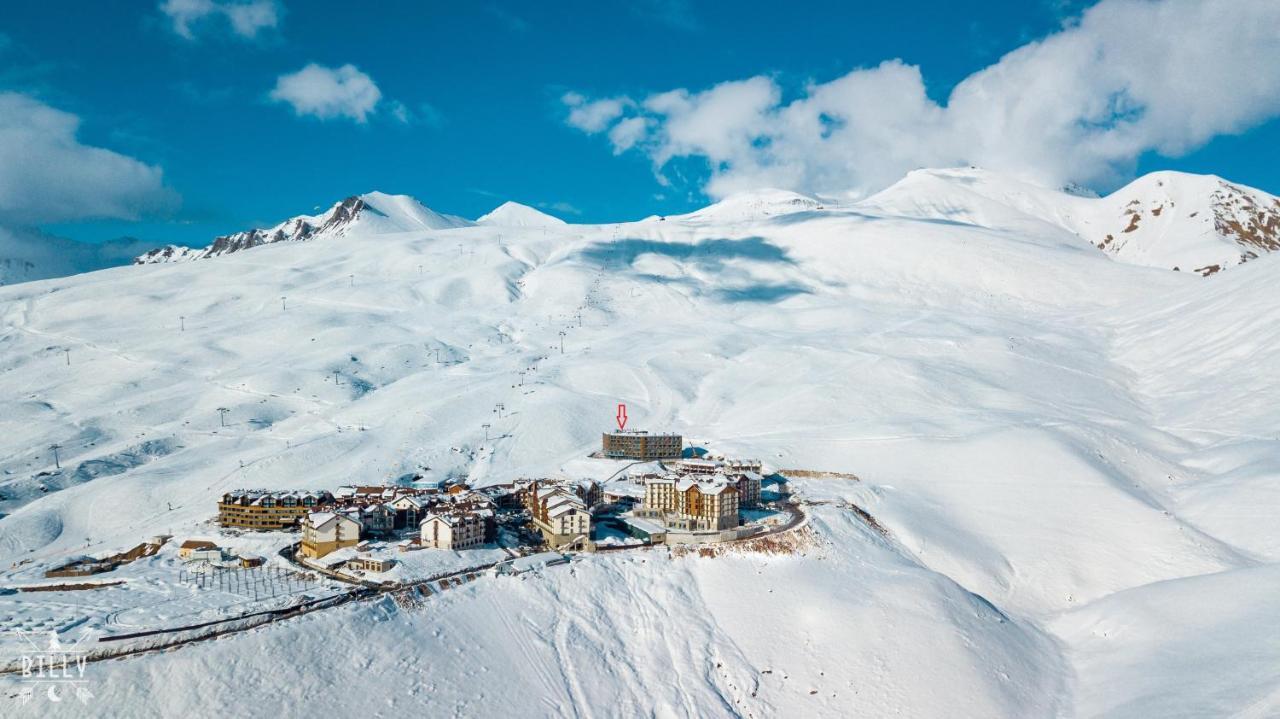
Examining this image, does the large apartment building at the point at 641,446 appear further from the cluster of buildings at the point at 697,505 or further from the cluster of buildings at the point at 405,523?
the cluster of buildings at the point at 405,523

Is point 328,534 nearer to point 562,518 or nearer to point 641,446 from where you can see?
point 562,518

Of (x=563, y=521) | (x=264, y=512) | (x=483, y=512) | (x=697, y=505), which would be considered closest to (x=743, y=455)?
(x=697, y=505)

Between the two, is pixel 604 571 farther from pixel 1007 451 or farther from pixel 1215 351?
pixel 1215 351

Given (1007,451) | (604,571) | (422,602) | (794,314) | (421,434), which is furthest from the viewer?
(794,314)

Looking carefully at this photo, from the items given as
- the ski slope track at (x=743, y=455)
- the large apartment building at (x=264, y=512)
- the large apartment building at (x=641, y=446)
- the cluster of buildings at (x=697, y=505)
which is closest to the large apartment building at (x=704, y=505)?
the cluster of buildings at (x=697, y=505)

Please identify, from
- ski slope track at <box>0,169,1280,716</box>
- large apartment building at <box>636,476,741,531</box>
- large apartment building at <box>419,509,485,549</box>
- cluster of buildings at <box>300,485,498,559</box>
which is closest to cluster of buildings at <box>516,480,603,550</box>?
cluster of buildings at <box>300,485,498,559</box>

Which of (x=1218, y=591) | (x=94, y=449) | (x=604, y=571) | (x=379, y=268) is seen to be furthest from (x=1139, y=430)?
(x=379, y=268)

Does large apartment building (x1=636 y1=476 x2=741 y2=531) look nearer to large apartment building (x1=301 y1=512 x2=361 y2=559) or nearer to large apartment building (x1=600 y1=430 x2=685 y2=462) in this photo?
large apartment building (x1=301 y1=512 x2=361 y2=559)
